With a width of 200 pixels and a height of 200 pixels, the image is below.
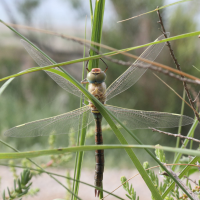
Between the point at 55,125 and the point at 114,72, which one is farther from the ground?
the point at 114,72

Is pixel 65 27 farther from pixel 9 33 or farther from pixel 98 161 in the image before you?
pixel 98 161

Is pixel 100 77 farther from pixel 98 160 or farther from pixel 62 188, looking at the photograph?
pixel 62 188

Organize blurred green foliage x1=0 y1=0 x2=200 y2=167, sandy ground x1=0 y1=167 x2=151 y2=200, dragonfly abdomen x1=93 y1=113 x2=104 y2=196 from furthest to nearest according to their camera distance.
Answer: blurred green foliage x1=0 y1=0 x2=200 y2=167, sandy ground x1=0 y1=167 x2=151 y2=200, dragonfly abdomen x1=93 y1=113 x2=104 y2=196

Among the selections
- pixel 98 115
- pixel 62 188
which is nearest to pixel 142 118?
pixel 98 115

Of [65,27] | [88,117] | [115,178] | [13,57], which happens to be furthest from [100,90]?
[13,57]

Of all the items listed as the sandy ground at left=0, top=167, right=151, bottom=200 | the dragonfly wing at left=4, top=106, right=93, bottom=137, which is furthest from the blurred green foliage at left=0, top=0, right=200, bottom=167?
the dragonfly wing at left=4, top=106, right=93, bottom=137

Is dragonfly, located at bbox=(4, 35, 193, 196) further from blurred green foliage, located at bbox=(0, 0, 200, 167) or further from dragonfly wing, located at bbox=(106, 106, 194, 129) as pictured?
blurred green foliage, located at bbox=(0, 0, 200, 167)
